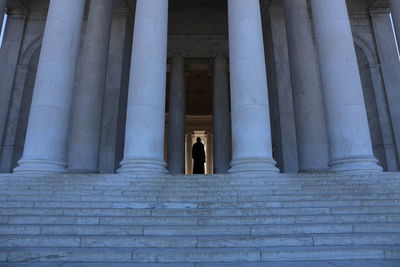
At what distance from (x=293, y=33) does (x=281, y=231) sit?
53.6 metres

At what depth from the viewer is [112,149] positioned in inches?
2835

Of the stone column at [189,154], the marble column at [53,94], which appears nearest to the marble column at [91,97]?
the marble column at [53,94]

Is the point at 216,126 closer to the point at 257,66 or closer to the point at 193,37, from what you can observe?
the point at 193,37

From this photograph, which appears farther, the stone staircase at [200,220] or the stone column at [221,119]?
the stone column at [221,119]

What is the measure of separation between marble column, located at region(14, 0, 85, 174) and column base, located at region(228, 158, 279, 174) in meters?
27.6

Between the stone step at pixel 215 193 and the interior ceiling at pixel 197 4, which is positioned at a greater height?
the interior ceiling at pixel 197 4

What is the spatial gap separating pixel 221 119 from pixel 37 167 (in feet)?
184

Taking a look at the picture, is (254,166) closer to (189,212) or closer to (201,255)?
(189,212)

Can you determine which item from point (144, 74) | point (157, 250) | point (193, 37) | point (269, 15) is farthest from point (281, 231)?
point (193, 37)

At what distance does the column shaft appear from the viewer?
282ft

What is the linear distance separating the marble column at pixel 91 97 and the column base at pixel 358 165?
155 ft

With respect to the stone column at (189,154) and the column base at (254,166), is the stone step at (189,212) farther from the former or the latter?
the stone column at (189,154)

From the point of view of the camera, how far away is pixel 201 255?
20.9 m

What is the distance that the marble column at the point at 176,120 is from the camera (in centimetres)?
8581
